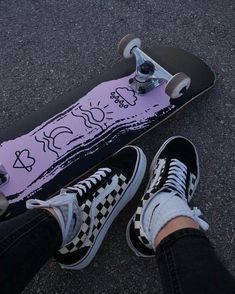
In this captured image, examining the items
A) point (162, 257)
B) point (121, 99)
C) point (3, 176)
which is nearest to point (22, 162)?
point (3, 176)

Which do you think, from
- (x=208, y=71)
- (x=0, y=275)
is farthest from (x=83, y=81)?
(x=0, y=275)

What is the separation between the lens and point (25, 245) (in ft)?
3.49

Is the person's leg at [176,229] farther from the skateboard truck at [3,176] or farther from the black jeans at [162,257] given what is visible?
the skateboard truck at [3,176]

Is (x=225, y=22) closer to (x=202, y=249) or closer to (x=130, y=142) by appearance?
(x=130, y=142)

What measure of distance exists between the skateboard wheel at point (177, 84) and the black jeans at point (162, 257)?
0.67 meters

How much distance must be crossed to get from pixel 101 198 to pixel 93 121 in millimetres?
343

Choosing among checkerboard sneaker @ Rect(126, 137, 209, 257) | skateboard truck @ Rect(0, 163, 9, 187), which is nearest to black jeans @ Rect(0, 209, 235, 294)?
checkerboard sneaker @ Rect(126, 137, 209, 257)

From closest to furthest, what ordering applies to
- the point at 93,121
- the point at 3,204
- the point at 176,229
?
the point at 176,229 → the point at 3,204 → the point at 93,121

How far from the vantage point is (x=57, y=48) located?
2.02 meters

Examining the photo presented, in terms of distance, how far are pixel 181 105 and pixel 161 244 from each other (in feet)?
2.48

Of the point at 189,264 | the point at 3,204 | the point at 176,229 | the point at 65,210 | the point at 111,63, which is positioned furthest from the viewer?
the point at 111,63

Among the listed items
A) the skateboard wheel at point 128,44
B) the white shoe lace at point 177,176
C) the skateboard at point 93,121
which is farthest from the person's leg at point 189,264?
the skateboard wheel at point 128,44

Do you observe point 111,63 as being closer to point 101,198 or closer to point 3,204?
point 101,198

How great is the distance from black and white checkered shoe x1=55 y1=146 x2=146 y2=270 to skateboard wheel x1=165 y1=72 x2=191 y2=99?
0.27 metres
